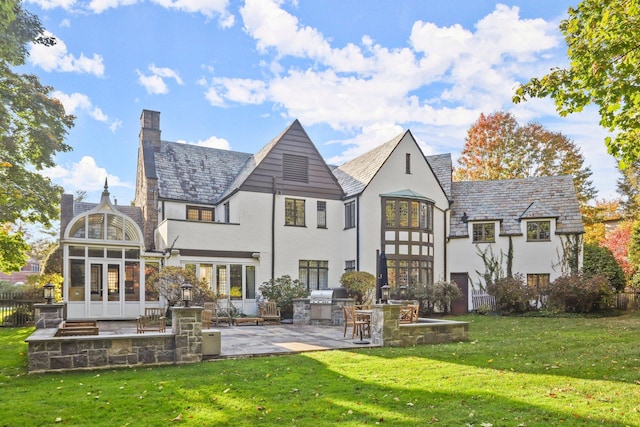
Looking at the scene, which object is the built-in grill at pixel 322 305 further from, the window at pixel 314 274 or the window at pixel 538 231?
the window at pixel 538 231

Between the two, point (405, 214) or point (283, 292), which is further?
point (405, 214)

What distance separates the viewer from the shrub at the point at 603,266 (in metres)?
22.5

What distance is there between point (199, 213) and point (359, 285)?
892 cm

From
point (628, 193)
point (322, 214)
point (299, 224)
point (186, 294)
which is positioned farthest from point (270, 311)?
point (628, 193)

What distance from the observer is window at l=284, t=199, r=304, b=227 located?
22.5m

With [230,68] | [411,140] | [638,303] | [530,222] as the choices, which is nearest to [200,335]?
[230,68]

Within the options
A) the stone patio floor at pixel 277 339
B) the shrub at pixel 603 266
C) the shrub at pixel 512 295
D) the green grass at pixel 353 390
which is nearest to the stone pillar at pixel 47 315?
the green grass at pixel 353 390

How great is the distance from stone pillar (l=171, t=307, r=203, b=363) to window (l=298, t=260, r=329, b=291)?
41.4 ft

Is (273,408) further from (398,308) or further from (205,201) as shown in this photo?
(205,201)

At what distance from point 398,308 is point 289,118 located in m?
14.4

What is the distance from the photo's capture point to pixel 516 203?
1001 inches

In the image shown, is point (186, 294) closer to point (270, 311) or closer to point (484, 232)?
point (270, 311)

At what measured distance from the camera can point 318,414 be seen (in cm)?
606

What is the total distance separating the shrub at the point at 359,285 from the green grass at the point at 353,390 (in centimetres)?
958
